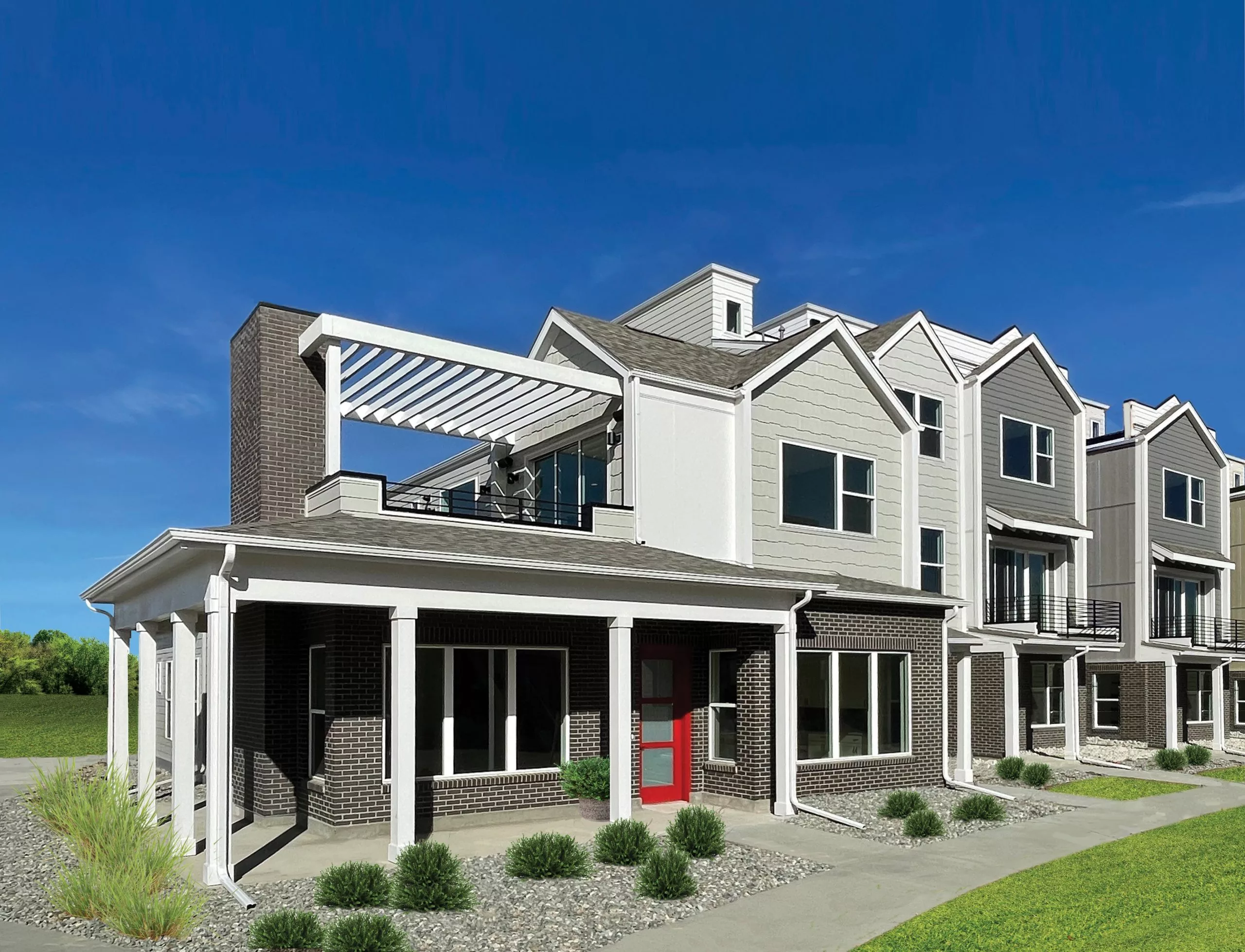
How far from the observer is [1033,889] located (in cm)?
1194

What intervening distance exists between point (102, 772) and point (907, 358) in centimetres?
1921

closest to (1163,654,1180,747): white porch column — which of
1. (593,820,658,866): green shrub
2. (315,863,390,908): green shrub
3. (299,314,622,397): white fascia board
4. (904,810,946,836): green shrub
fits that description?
(904,810,946,836): green shrub

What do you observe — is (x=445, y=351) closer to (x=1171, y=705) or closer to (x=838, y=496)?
(x=838, y=496)

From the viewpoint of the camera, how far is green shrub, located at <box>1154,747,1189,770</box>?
2544 cm

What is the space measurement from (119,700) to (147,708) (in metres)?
2.36

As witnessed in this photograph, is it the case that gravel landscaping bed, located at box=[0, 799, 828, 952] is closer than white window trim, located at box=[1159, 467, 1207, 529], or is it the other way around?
gravel landscaping bed, located at box=[0, 799, 828, 952]

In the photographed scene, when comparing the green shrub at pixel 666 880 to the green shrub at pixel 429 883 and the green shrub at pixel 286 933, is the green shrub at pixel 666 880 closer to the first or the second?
the green shrub at pixel 429 883

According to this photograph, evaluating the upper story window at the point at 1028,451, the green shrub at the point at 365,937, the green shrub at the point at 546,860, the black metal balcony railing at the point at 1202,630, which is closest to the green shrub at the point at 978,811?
the green shrub at the point at 546,860

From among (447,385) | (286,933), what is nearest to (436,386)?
(447,385)

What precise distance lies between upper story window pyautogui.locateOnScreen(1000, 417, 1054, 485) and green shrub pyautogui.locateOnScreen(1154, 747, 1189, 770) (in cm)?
741

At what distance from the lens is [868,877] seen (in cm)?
1263

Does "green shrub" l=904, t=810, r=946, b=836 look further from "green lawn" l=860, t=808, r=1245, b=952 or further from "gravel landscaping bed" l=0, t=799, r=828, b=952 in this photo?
"gravel landscaping bed" l=0, t=799, r=828, b=952

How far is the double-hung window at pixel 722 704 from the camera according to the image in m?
17.7

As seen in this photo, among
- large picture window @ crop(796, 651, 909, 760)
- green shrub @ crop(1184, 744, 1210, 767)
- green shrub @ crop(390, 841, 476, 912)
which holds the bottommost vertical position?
green shrub @ crop(1184, 744, 1210, 767)
